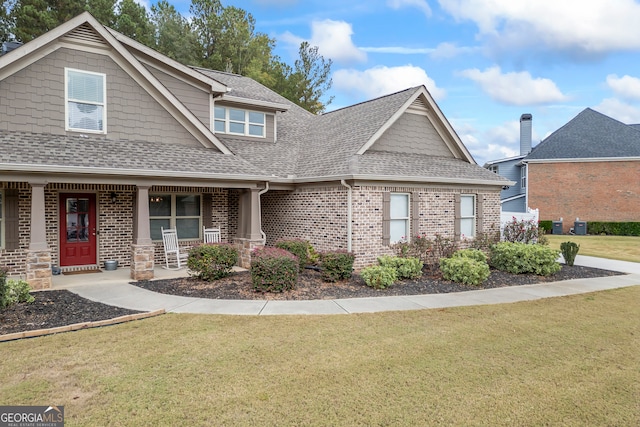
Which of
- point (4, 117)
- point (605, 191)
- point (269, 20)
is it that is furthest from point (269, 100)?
point (605, 191)

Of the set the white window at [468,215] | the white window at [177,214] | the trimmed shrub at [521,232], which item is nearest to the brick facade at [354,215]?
the white window at [468,215]

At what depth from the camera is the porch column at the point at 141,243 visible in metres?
9.78

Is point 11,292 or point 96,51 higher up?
point 96,51

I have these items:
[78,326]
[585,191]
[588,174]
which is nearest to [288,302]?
[78,326]

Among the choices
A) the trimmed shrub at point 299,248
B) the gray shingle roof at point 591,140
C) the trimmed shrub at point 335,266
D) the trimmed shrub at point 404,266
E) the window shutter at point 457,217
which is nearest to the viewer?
the trimmed shrub at point 335,266

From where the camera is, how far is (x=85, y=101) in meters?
10.0

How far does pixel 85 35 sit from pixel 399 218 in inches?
395

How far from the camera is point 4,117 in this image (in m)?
9.20

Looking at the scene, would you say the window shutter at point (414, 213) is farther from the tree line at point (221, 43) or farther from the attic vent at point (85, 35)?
the tree line at point (221, 43)

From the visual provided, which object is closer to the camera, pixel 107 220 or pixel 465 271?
pixel 465 271

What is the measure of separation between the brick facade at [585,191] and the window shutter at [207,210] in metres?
23.4

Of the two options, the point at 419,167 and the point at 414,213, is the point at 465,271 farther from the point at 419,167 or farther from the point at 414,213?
the point at 419,167

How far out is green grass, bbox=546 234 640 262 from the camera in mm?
16333

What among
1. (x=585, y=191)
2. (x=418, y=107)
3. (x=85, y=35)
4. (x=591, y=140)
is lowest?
(x=585, y=191)
